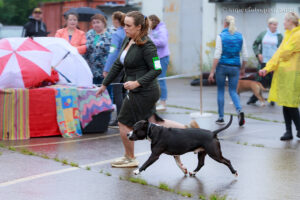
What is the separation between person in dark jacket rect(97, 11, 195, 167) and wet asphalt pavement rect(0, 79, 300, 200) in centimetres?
63

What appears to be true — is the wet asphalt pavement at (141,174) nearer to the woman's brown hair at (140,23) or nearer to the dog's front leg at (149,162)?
the dog's front leg at (149,162)

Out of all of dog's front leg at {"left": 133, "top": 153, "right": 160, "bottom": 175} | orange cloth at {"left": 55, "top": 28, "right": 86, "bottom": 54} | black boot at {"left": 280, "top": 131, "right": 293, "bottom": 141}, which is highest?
orange cloth at {"left": 55, "top": 28, "right": 86, "bottom": 54}

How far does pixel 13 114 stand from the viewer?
8.24 meters

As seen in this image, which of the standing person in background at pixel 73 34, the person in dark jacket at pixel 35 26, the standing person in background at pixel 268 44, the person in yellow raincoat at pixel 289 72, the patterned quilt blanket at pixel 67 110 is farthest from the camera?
the person in dark jacket at pixel 35 26

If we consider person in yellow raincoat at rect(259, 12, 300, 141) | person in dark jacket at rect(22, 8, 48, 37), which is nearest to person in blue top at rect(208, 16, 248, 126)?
person in yellow raincoat at rect(259, 12, 300, 141)

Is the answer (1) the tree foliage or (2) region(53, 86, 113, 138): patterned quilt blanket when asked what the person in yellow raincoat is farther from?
(1) the tree foliage

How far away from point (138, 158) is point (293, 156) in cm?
200

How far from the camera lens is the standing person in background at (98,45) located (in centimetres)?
976

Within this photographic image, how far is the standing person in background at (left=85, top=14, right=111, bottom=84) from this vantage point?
9758 millimetres

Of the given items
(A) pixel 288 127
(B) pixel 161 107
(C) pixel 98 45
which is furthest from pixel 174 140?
(B) pixel 161 107

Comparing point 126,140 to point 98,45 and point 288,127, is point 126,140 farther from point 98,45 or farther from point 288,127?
point 98,45

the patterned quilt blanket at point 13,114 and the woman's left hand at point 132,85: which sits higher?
the woman's left hand at point 132,85

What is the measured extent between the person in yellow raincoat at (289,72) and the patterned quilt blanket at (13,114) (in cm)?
359

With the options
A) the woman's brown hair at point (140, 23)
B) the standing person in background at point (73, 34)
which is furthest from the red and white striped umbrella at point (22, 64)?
the woman's brown hair at point (140, 23)
